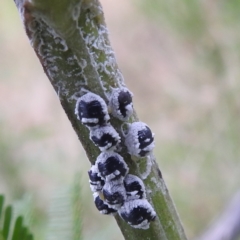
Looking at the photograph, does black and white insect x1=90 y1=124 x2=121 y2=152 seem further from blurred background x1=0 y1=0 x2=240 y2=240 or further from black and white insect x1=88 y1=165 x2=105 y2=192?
blurred background x1=0 y1=0 x2=240 y2=240

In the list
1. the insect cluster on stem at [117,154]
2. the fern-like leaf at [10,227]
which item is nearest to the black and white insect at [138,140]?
the insect cluster on stem at [117,154]

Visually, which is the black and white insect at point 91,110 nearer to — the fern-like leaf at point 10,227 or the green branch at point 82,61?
the green branch at point 82,61

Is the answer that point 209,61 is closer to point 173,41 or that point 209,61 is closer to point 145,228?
point 173,41

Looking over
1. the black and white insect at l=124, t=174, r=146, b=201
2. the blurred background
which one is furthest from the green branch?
the blurred background

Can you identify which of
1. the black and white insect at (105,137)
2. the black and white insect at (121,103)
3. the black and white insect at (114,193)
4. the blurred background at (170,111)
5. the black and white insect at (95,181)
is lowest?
the blurred background at (170,111)

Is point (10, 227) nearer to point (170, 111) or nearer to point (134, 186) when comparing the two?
point (134, 186)
